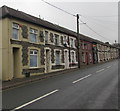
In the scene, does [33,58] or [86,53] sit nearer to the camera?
[33,58]

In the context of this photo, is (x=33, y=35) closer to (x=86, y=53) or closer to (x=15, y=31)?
(x=15, y=31)

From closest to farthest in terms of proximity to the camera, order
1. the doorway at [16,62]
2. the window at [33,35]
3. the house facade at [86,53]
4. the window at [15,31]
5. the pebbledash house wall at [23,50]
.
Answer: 1. the pebbledash house wall at [23,50]
2. the window at [15,31]
3. the doorway at [16,62]
4. the window at [33,35]
5. the house facade at [86,53]

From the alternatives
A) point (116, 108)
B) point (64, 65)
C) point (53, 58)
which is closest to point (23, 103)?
point (116, 108)

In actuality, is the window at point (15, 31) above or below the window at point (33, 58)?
above

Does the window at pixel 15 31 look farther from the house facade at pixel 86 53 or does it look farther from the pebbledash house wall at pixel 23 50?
the house facade at pixel 86 53

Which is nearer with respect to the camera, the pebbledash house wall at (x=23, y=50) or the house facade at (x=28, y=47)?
the pebbledash house wall at (x=23, y=50)

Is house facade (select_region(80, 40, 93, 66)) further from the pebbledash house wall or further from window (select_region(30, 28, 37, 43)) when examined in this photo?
window (select_region(30, 28, 37, 43))

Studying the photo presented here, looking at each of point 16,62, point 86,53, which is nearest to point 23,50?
point 16,62

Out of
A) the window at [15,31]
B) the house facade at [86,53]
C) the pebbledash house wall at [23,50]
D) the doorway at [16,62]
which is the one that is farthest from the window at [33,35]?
the house facade at [86,53]

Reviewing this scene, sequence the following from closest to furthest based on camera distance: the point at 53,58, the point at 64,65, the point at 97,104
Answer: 1. the point at 97,104
2. the point at 53,58
3. the point at 64,65

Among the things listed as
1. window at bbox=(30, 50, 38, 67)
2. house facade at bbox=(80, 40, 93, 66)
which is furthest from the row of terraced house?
house facade at bbox=(80, 40, 93, 66)

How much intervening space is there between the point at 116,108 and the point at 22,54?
12.7 metres

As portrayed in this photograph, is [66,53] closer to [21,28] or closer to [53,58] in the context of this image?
[53,58]

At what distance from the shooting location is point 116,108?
6266 millimetres
